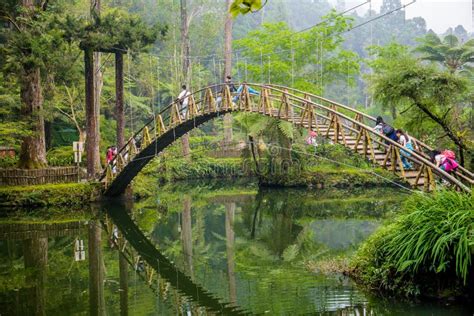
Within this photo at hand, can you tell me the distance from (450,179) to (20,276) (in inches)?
325

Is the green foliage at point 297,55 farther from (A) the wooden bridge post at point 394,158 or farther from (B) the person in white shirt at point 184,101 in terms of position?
(A) the wooden bridge post at point 394,158

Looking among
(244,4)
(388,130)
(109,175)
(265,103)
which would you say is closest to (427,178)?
(388,130)

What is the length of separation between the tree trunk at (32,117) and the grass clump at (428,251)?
14.0m

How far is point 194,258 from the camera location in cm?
1345

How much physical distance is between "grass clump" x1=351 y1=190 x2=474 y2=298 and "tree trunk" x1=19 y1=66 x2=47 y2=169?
1398 cm

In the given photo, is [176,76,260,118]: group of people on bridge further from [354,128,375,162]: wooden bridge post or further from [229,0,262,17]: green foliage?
[229,0,262,17]: green foliage

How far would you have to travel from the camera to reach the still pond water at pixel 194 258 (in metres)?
9.35

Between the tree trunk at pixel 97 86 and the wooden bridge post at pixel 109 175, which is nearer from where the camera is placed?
the tree trunk at pixel 97 86

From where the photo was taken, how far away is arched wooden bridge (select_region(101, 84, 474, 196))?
1164cm

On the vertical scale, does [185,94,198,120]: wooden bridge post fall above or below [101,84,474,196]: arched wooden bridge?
above

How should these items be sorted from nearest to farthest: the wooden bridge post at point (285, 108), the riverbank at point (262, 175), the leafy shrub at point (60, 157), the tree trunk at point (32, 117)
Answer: the wooden bridge post at point (285, 108) → the tree trunk at point (32, 117) → the riverbank at point (262, 175) → the leafy shrub at point (60, 157)

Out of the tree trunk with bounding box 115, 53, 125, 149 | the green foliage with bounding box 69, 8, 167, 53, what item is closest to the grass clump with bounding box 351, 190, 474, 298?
the green foliage with bounding box 69, 8, 167, 53

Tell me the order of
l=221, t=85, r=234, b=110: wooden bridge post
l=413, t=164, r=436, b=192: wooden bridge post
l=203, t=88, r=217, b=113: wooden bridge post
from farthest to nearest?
l=203, t=88, r=217, b=113: wooden bridge post
l=221, t=85, r=234, b=110: wooden bridge post
l=413, t=164, r=436, b=192: wooden bridge post

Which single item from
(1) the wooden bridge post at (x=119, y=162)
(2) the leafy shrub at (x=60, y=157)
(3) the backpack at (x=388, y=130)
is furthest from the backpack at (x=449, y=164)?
(2) the leafy shrub at (x=60, y=157)
